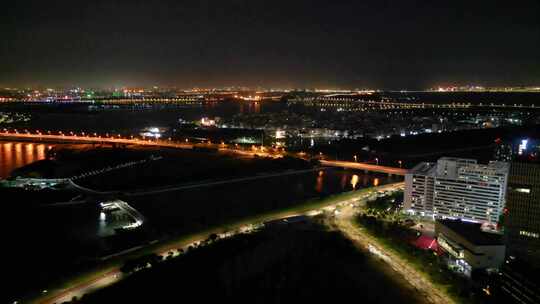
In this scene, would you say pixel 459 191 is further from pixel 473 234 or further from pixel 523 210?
pixel 473 234


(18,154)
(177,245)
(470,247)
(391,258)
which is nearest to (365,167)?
(391,258)

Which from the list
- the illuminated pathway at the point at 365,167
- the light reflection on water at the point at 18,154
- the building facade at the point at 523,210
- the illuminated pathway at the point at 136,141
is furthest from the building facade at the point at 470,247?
the light reflection on water at the point at 18,154

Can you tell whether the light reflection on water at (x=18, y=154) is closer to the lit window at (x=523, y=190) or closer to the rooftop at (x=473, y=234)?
the rooftop at (x=473, y=234)

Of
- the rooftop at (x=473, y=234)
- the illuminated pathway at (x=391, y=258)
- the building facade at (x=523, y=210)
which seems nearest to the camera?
the illuminated pathway at (x=391, y=258)

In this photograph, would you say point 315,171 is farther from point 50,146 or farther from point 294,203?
point 50,146

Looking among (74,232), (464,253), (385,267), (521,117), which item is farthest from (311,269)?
(521,117)

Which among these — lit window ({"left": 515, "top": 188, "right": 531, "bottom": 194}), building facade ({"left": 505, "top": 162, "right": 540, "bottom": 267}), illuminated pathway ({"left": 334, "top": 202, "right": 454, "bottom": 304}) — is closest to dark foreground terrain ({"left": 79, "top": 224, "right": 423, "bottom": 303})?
illuminated pathway ({"left": 334, "top": 202, "right": 454, "bottom": 304})

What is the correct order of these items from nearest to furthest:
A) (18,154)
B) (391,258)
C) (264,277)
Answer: (264,277)
(391,258)
(18,154)
